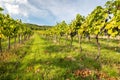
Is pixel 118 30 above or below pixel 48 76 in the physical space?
above

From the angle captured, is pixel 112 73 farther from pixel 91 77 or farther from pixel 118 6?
pixel 118 6

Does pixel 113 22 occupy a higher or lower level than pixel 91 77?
higher

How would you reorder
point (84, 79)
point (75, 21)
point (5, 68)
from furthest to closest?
point (75, 21) → point (5, 68) → point (84, 79)

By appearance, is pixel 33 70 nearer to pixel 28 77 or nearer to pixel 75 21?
pixel 28 77

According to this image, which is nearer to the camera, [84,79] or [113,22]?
[113,22]

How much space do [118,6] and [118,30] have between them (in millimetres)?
1858

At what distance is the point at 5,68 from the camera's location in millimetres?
19344

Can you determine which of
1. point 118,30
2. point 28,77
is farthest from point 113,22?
point 28,77

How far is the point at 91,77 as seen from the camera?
16.6 m

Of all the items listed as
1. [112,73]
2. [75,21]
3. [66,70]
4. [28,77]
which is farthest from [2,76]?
[75,21]

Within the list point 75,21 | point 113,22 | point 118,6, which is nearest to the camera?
point 113,22

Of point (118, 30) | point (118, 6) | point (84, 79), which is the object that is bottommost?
point (84, 79)

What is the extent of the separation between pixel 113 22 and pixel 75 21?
29.4 metres

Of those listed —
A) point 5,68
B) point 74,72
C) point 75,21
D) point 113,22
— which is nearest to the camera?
point 113,22
